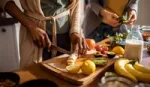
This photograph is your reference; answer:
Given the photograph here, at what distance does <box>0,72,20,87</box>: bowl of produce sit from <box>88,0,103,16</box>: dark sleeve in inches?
35.1

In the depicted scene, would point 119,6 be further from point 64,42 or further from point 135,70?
point 135,70

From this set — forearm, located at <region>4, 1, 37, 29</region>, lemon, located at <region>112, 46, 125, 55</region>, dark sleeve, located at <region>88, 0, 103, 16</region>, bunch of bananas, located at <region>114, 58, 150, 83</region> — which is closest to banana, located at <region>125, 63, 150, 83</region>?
bunch of bananas, located at <region>114, 58, 150, 83</region>

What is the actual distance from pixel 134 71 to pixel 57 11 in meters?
0.53

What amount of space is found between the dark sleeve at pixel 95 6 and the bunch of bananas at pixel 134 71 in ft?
2.24

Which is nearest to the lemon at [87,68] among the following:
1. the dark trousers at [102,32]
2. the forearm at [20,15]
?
the forearm at [20,15]

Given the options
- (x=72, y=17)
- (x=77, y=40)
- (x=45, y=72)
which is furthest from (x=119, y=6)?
(x=45, y=72)

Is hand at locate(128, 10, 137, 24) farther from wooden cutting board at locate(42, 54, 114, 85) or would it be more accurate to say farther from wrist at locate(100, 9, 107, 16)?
wooden cutting board at locate(42, 54, 114, 85)

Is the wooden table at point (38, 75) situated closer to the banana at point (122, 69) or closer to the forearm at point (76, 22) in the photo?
the banana at point (122, 69)

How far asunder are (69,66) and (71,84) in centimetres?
10

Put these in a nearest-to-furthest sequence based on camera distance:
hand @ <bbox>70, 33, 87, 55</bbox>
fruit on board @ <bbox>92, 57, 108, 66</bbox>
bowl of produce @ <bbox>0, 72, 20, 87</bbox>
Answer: bowl of produce @ <bbox>0, 72, 20, 87</bbox>, fruit on board @ <bbox>92, 57, 108, 66</bbox>, hand @ <bbox>70, 33, 87, 55</bbox>

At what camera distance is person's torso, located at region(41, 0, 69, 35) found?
1.18 m

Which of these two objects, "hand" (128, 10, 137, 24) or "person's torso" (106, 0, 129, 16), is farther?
"person's torso" (106, 0, 129, 16)

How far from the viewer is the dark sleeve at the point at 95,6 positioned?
1.60 m

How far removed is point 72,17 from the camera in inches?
50.4
